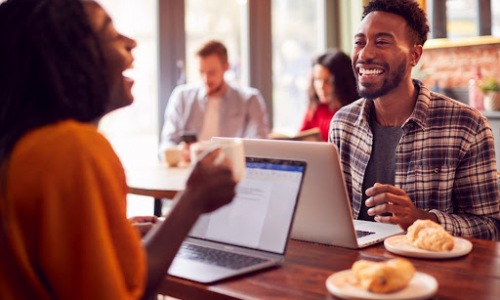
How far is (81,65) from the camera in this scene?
1.05m

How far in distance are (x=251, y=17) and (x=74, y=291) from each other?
4440mm

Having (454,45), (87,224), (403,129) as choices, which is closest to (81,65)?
(87,224)

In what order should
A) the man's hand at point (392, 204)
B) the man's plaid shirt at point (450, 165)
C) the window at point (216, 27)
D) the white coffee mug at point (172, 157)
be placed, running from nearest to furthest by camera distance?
1. the man's hand at point (392, 204)
2. the man's plaid shirt at point (450, 165)
3. the white coffee mug at point (172, 157)
4. the window at point (216, 27)

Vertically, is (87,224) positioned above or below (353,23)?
below

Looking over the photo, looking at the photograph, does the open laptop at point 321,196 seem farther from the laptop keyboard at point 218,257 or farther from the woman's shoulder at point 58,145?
the woman's shoulder at point 58,145

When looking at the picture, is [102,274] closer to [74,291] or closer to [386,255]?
[74,291]

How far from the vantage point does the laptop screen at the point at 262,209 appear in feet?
5.18

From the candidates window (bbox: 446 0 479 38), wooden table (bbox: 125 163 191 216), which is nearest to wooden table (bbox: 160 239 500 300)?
wooden table (bbox: 125 163 191 216)

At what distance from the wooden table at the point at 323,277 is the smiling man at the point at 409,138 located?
0.30 metres

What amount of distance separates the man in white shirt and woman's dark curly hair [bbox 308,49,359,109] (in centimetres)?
50

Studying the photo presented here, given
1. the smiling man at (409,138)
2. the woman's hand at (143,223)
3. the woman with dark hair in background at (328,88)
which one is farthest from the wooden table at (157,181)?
the woman with dark hair in background at (328,88)

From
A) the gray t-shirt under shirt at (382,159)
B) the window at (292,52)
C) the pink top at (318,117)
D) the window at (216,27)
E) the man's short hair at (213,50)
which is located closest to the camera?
the gray t-shirt under shirt at (382,159)

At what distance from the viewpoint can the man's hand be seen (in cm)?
173

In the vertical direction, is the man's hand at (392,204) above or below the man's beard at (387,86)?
below
